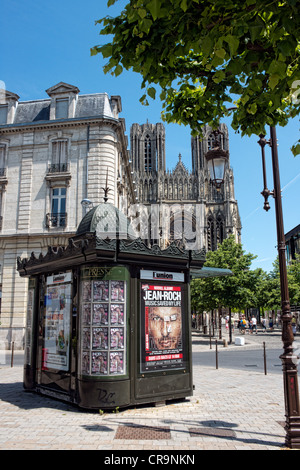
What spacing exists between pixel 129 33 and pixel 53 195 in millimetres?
19484

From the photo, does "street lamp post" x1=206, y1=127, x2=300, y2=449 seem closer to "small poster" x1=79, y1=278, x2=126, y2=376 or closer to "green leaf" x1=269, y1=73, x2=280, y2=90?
"green leaf" x1=269, y1=73, x2=280, y2=90

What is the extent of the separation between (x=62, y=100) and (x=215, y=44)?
22338 millimetres

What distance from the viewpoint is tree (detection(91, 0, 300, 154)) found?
387 cm

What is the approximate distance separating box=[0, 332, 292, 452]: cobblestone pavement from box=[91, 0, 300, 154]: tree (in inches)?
156

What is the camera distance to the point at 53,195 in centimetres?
2333

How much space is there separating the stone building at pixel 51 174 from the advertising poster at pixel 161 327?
14.7 metres

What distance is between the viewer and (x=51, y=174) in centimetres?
2316

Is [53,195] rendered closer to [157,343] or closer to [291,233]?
[157,343]

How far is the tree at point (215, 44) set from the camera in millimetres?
3871

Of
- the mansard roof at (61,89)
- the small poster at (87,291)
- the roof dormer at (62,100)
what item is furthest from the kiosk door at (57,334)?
the mansard roof at (61,89)

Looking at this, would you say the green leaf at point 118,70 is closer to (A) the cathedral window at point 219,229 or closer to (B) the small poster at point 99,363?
(B) the small poster at point 99,363

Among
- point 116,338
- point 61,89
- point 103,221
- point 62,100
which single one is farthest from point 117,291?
point 61,89

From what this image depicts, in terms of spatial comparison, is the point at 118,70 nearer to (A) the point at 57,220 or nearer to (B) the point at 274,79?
(B) the point at 274,79
